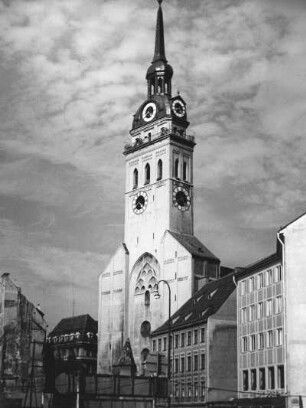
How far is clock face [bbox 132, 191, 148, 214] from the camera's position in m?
123

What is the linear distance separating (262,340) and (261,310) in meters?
2.82

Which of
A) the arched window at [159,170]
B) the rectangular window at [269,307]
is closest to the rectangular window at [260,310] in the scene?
the rectangular window at [269,307]

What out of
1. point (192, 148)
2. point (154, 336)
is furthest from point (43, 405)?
point (192, 148)

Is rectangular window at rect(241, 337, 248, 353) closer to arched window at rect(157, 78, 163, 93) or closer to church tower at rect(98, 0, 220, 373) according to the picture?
church tower at rect(98, 0, 220, 373)

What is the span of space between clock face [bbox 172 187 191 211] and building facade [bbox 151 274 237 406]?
2835 cm

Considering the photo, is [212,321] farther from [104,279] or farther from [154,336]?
Answer: [104,279]

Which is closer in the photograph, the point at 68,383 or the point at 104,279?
the point at 68,383

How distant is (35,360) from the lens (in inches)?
3504

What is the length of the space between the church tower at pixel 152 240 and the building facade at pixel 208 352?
1858cm

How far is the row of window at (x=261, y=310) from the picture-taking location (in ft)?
226

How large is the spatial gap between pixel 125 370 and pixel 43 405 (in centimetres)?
2969

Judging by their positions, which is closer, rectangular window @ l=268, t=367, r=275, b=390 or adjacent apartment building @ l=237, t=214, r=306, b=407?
adjacent apartment building @ l=237, t=214, r=306, b=407

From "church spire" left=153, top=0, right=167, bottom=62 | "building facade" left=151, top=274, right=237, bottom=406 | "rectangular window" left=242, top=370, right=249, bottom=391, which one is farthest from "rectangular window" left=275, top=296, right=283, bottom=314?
"church spire" left=153, top=0, right=167, bottom=62

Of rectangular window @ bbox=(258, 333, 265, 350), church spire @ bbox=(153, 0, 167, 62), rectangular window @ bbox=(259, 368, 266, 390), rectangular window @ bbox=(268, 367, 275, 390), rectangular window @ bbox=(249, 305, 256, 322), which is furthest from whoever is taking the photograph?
church spire @ bbox=(153, 0, 167, 62)
